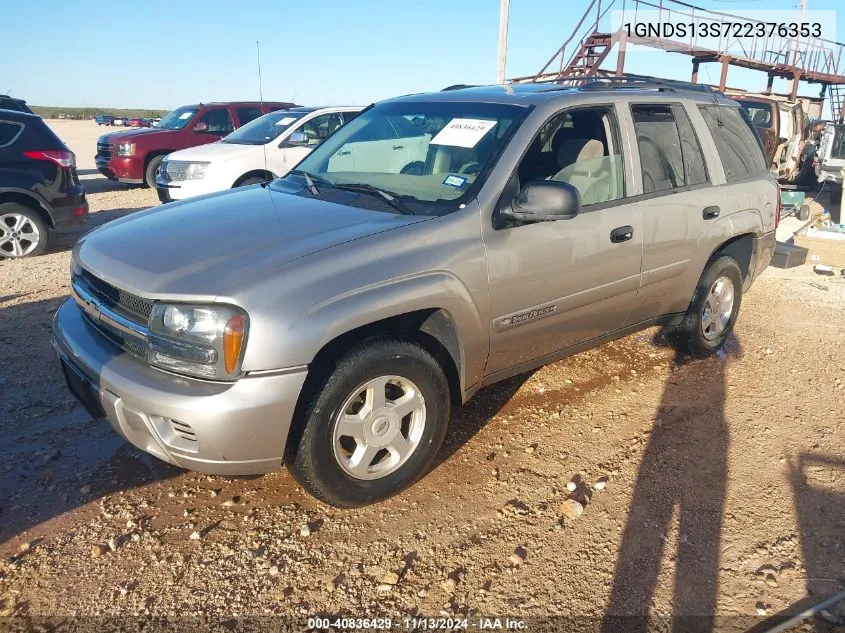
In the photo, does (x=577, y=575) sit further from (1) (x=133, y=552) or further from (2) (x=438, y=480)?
(1) (x=133, y=552)

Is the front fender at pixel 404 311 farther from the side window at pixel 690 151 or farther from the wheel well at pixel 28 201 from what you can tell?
the wheel well at pixel 28 201

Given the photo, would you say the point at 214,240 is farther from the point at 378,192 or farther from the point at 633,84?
the point at 633,84

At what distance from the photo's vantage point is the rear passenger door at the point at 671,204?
386 centimetres

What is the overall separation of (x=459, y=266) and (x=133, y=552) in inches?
73.3

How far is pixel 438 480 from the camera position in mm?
3260

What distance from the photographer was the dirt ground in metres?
2.48

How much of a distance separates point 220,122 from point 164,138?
1156 mm

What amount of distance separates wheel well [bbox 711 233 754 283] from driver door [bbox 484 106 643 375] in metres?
1.28

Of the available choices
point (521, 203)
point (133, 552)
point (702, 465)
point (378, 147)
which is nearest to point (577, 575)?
point (702, 465)

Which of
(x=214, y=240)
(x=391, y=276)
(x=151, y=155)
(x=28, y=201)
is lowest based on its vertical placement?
(x=28, y=201)

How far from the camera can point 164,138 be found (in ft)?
41.9

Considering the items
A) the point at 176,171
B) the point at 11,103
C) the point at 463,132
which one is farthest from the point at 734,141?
the point at 11,103

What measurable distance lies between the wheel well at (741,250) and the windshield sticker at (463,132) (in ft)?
7.20

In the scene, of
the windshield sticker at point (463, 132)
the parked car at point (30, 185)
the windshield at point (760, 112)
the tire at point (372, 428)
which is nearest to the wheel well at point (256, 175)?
the parked car at point (30, 185)
